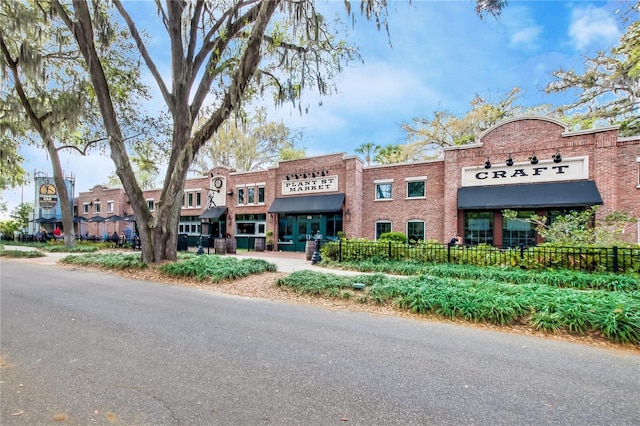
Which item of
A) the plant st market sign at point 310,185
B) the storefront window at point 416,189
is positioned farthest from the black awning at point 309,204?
the storefront window at point 416,189

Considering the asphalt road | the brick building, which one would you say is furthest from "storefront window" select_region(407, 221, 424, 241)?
the asphalt road

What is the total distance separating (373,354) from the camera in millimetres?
3777

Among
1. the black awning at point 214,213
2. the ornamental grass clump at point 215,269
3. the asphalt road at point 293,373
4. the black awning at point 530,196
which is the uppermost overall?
the black awning at point 530,196

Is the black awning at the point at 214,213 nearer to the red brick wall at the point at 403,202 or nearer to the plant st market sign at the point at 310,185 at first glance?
the plant st market sign at the point at 310,185

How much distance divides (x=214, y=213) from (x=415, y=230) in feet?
51.9

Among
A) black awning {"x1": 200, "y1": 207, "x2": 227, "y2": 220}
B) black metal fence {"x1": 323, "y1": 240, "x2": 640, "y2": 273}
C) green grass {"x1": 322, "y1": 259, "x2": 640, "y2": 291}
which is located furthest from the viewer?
black awning {"x1": 200, "y1": 207, "x2": 227, "y2": 220}

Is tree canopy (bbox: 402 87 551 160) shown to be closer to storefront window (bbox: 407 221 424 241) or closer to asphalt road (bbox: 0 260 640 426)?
storefront window (bbox: 407 221 424 241)

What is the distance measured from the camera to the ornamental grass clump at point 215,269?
861 centimetres

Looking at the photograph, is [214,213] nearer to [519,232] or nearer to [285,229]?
[285,229]

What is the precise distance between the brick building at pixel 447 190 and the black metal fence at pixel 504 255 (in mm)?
5881

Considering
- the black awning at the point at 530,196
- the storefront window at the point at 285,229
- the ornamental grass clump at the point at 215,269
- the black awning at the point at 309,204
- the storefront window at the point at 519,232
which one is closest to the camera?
the ornamental grass clump at the point at 215,269

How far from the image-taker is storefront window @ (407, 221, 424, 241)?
17359 mm

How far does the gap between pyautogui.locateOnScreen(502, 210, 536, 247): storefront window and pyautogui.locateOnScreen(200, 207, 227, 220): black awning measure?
19.6 m

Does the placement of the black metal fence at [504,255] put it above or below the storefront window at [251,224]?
below
